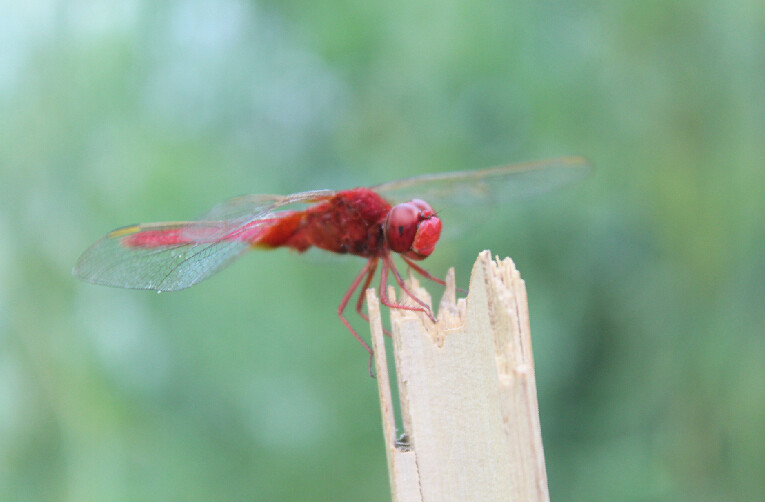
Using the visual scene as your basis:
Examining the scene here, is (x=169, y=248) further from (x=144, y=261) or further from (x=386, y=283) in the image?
(x=386, y=283)

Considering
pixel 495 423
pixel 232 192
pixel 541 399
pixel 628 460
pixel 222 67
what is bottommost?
pixel 628 460

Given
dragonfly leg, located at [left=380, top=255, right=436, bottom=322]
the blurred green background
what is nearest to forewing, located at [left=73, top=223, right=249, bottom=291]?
dragonfly leg, located at [left=380, top=255, right=436, bottom=322]

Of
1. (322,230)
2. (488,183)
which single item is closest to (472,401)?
(322,230)

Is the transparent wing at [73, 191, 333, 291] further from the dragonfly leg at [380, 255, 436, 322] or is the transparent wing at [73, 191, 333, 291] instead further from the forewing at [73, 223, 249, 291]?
the dragonfly leg at [380, 255, 436, 322]

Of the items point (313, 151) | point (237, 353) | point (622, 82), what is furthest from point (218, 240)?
point (622, 82)

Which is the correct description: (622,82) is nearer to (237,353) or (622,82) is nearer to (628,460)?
(628,460)

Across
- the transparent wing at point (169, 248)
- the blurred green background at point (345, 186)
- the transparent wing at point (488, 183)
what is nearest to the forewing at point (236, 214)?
the transparent wing at point (169, 248)
